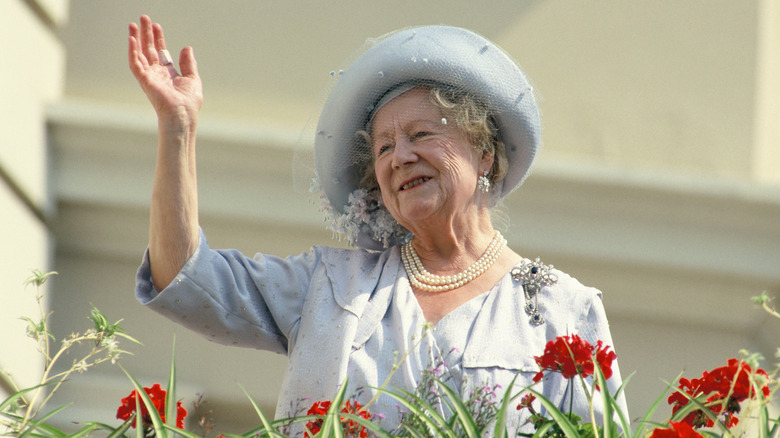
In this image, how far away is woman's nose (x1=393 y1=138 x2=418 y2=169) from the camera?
2824 mm

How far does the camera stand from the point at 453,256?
9.72ft

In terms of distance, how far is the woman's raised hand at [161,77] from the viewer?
265 cm

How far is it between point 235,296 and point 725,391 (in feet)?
3.96

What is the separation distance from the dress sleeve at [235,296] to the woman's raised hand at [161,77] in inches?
12.2

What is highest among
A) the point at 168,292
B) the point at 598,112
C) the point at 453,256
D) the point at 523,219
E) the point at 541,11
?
the point at 541,11

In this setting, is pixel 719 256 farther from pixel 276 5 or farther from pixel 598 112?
pixel 276 5

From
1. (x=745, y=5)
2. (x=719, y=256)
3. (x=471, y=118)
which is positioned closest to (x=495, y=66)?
(x=471, y=118)

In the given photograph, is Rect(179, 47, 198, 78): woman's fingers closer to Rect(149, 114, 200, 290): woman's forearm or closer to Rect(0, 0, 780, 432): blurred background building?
Rect(149, 114, 200, 290): woman's forearm

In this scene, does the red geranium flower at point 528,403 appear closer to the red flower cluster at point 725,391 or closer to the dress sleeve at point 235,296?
the red flower cluster at point 725,391

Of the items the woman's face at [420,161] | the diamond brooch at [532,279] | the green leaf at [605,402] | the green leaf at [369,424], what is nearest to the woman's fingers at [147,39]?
the woman's face at [420,161]

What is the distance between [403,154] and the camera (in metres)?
2.83

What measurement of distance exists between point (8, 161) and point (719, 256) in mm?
2787

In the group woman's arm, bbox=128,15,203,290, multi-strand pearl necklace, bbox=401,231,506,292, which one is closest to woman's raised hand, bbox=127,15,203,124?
woman's arm, bbox=128,15,203,290

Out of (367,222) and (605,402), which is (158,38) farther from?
(605,402)
